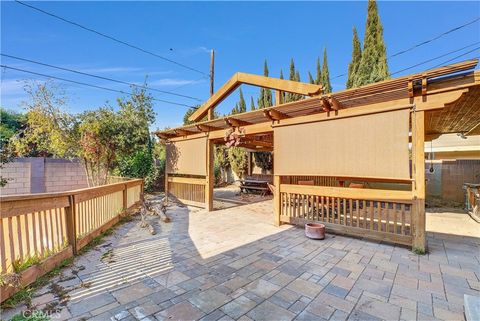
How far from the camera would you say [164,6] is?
7801 mm

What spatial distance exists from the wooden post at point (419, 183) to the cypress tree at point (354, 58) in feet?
37.5

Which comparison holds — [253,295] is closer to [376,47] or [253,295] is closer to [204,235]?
[204,235]

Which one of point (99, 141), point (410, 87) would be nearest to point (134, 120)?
point (99, 141)

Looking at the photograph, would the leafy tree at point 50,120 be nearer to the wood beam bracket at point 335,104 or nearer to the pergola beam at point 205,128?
the pergola beam at point 205,128

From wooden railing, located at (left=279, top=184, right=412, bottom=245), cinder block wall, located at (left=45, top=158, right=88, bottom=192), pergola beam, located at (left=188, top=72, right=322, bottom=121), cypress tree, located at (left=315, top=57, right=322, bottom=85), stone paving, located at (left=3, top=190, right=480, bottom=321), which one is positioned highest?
cypress tree, located at (left=315, top=57, right=322, bottom=85)

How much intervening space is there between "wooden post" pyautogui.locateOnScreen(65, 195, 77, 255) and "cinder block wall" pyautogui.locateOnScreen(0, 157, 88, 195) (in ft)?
19.2

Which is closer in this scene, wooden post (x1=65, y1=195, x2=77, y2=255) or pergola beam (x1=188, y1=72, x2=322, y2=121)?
wooden post (x1=65, y1=195, x2=77, y2=255)

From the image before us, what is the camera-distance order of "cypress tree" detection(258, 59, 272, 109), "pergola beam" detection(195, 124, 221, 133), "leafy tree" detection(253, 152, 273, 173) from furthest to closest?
"cypress tree" detection(258, 59, 272, 109) → "leafy tree" detection(253, 152, 273, 173) → "pergola beam" detection(195, 124, 221, 133)

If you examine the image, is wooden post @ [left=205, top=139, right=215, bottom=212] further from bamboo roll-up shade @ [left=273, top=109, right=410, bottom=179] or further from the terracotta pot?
the terracotta pot

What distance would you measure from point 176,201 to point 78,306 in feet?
22.2

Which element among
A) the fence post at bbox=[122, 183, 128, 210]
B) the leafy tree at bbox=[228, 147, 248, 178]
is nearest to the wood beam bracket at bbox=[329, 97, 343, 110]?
the fence post at bbox=[122, 183, 128, 210]

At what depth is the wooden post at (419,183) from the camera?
3.67m

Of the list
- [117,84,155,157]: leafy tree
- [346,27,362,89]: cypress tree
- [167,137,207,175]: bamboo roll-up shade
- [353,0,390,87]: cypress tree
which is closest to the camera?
[167,137,207,175]: bamboo roll-up shade

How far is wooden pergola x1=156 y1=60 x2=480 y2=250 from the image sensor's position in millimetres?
3621
